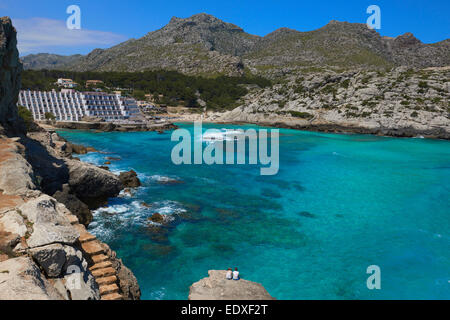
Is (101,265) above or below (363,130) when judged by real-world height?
below

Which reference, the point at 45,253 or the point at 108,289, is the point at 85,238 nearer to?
the point at 108,289

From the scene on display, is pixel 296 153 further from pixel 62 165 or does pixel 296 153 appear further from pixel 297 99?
pixel 297 99

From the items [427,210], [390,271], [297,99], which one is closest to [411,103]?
[297,99]

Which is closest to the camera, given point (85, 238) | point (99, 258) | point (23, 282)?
point (23, 282)

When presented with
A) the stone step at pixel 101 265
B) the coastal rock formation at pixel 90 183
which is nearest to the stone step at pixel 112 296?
the stone step at pixel 101 265

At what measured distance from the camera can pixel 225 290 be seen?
470 inches

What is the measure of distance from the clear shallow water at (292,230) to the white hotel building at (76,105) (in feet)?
220

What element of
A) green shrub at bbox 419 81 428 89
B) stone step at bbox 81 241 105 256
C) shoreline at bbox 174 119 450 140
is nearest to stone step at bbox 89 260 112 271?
stone step at bbox 81 241 105 256

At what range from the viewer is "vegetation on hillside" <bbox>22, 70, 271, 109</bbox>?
477 ft

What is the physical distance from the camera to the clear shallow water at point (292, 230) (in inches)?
627

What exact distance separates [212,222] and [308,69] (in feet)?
560

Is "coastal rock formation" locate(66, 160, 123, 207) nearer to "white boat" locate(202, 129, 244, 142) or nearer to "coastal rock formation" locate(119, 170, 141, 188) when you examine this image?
"coastal rock formation" locate(119, 170, 141, 188)

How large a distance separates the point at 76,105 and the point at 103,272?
340ft

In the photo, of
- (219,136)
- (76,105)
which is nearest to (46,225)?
(219,136)
